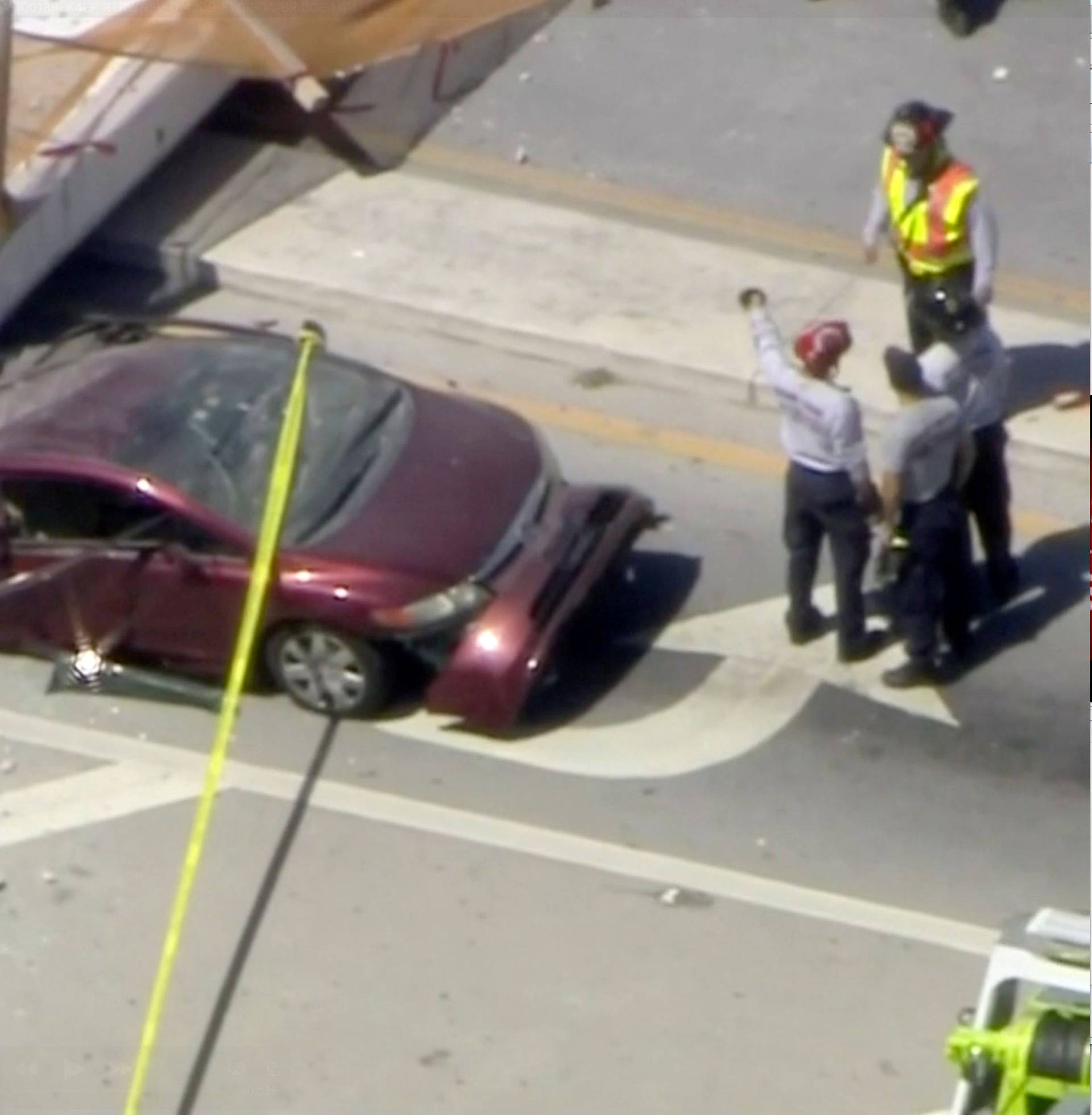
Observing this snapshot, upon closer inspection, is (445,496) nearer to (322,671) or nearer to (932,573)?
(322,671)

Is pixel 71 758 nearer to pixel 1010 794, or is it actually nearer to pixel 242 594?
pixel 242 594

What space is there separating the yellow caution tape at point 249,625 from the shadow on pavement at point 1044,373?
3.66 metres

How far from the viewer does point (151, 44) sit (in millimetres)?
16062

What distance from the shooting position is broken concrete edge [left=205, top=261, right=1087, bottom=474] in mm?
14281

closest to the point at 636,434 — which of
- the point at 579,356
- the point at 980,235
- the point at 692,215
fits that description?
the point at 579,356

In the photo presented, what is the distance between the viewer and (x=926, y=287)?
44.9 ft

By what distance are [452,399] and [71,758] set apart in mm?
2191

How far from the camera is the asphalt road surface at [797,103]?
16.5m

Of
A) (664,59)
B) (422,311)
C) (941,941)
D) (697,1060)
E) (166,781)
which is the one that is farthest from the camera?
(664,59)

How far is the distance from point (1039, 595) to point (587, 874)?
2.87 m

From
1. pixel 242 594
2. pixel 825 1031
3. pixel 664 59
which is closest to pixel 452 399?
pixel 242 594

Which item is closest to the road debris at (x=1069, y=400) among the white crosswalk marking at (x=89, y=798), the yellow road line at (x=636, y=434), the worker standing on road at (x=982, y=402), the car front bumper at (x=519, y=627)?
the yellow road line at (x=636, y=434)

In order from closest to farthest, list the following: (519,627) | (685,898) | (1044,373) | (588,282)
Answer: (685,898)
(519,627)
(1044,373)
(588,282)

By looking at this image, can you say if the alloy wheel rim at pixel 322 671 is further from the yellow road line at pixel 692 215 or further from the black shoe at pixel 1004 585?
the yellow road line at pixel 692 215
